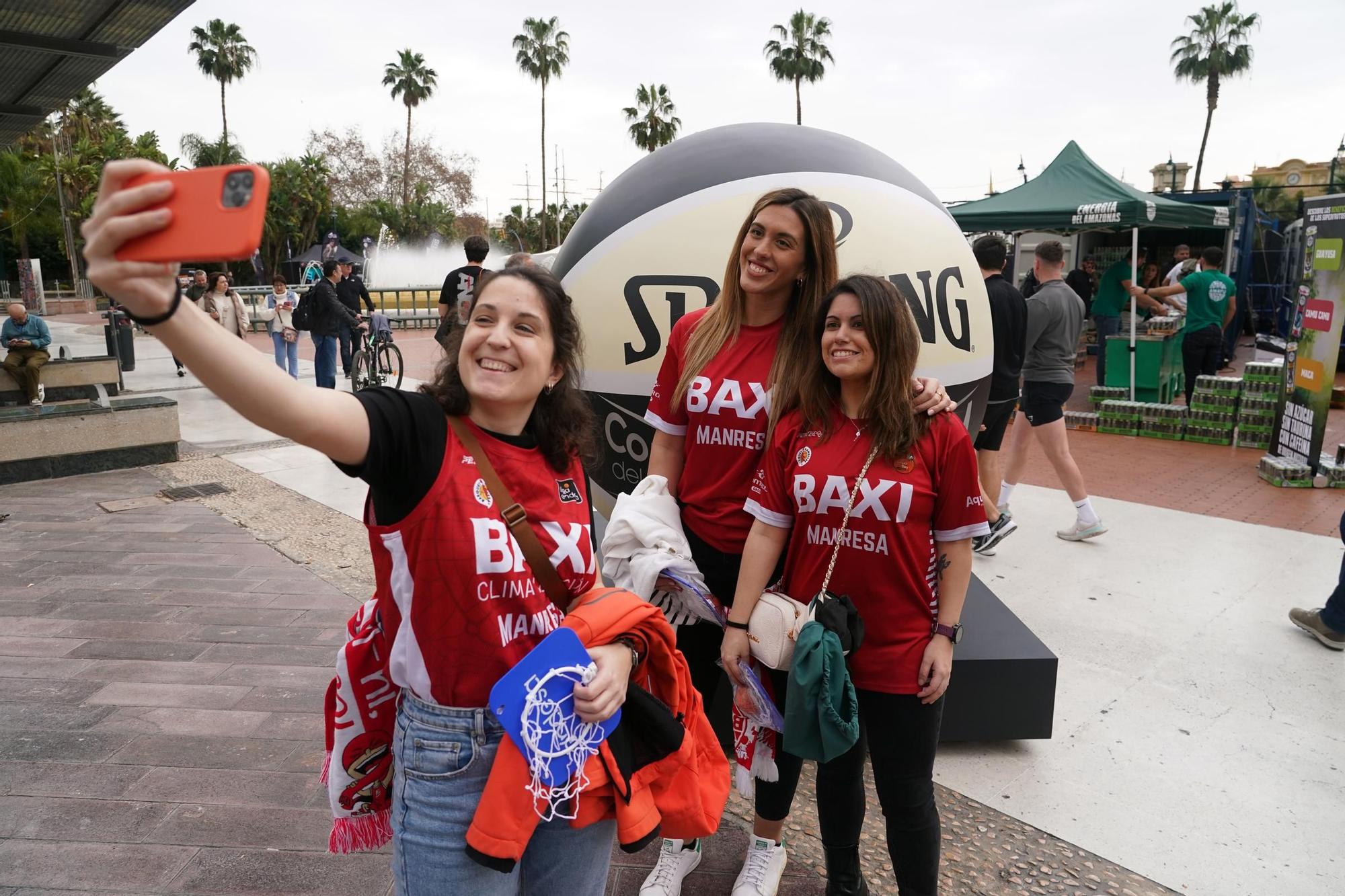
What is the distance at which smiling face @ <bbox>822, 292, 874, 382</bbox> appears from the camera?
215cm

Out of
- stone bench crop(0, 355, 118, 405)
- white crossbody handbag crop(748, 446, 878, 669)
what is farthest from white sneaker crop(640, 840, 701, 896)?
stone bench crop(0, 355, 118, 405)

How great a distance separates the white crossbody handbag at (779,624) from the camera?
2.19 m

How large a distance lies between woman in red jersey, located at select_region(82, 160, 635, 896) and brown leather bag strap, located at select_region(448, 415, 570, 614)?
0.01m

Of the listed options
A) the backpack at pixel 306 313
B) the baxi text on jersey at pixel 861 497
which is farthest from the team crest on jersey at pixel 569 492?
the backpack at pixel 306 313

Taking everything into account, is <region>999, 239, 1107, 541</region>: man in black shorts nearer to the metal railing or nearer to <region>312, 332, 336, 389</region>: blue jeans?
<region>312, 332, 336, 389</region>: blue jeans

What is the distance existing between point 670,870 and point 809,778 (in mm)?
902

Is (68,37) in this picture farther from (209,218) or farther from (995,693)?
(995,693)

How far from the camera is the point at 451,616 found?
4.96ft

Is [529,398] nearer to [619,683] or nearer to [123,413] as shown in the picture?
[619,683]

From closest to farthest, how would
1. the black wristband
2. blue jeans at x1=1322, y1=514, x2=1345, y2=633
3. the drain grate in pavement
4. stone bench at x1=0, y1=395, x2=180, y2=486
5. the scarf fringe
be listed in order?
1. the black wristband
2. the scarf fringe
3. blue jeans at x1=1322, y1=514, x2=1345, y2=633
4. the drain grate in pavement
5. stone bench at x1=0, y1=395, x2=180, y2=486

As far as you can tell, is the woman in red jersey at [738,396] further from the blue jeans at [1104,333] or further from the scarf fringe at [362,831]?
the blue jeans at [1104,333]

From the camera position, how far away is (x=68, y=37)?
7.44 m

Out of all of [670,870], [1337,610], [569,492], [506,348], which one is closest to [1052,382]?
[1337,610]

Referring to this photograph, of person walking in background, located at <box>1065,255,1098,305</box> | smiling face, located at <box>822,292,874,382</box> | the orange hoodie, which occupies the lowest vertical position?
the orange hoodie
